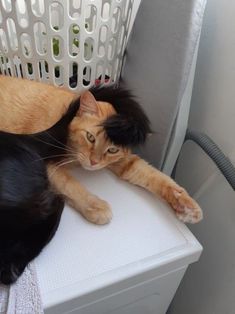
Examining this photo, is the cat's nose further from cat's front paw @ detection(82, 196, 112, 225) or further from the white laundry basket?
the white laundry basket

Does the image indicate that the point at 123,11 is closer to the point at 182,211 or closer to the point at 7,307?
the point at 182,211

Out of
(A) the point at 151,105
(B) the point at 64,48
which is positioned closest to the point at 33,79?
(B) the point at 64,48

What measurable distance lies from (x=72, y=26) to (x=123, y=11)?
0.09 metres

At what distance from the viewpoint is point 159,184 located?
0.54 metres

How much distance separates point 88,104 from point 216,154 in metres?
0.26

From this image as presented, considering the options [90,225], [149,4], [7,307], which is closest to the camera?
[7,307]

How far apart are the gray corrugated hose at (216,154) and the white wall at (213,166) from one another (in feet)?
0.06

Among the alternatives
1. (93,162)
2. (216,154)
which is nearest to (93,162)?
(93,162)

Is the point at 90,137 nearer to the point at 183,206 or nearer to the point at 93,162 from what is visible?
the point at 93,162

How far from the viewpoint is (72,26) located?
529mm

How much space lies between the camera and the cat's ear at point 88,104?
0.50m

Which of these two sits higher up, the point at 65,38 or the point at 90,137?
the point at 65,38

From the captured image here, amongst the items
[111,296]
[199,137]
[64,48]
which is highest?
[64,48]

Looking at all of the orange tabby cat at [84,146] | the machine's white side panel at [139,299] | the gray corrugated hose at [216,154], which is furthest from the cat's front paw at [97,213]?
the gray corrugated hose at [216,154]
